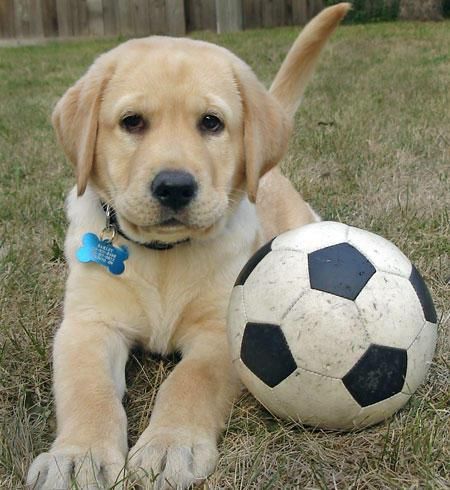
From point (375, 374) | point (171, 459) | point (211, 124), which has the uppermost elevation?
point (211, 124)

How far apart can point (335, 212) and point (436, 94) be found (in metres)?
3.20

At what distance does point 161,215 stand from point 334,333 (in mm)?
632

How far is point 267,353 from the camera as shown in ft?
6.44

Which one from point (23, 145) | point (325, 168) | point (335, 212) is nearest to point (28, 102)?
point (23, 145)

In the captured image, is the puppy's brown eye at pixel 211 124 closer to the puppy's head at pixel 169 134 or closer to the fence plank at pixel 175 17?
the puppy's head at pixel 169 134

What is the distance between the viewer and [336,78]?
306 inches

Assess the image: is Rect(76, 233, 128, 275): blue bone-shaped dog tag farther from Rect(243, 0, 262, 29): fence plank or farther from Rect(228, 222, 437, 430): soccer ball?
Rect(243, 0, 262, 29): fence plank

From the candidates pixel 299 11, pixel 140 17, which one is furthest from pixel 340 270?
pixel 299 11

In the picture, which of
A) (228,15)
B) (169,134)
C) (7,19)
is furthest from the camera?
(228,15)

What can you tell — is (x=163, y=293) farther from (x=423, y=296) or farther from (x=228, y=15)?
(x=228, y=15)

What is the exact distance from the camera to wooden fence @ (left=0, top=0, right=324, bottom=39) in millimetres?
13570

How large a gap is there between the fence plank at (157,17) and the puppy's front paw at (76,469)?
41.4 ft

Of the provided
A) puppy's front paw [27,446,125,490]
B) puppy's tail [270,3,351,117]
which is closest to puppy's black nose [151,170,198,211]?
puppy's front paw [27,446,125,490]

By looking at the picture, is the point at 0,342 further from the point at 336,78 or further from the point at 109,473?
the point at 336,78
